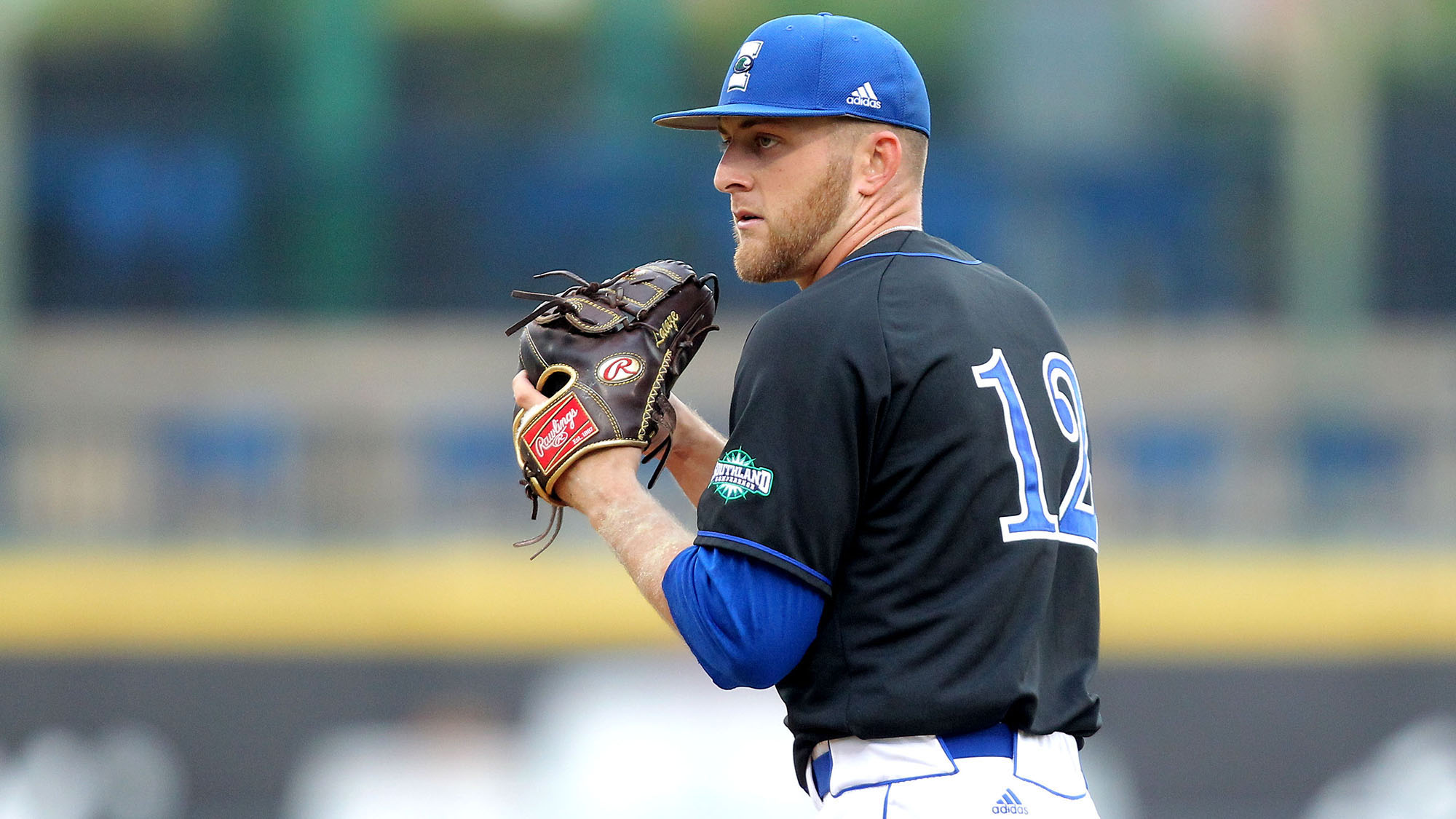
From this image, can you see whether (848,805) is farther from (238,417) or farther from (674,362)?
(238,417)

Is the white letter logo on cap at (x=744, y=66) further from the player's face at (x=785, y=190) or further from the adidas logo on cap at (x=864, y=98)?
the adidas logo on cap at (x=864, y=98)

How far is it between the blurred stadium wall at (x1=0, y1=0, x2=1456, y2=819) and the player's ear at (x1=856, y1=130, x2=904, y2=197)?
4.23 m

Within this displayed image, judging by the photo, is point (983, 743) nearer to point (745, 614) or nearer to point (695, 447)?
point (745, 614)

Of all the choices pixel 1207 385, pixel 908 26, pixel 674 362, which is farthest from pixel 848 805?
pixel 908 26

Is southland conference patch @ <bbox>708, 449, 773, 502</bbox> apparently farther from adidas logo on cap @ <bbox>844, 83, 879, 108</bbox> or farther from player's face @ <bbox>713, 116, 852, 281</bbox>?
adidas logo on cap @ <bbox>844, 83, 879, 108</bbox>

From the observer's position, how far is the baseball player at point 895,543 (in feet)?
6.91

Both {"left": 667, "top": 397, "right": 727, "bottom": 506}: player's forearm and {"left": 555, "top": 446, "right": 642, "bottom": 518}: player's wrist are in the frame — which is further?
{"left": 667, "top": 397, "right": 727, "bottom": 506}: player's forearm

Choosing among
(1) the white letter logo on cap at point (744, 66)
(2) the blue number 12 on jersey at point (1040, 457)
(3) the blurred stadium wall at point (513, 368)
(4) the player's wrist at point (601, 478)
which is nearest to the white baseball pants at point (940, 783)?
(2) the blue number 12 on jersey at point (1040, 457)

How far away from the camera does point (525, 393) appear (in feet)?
8.21

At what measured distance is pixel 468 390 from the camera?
818cm

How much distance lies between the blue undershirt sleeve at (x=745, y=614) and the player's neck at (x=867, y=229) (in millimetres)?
514

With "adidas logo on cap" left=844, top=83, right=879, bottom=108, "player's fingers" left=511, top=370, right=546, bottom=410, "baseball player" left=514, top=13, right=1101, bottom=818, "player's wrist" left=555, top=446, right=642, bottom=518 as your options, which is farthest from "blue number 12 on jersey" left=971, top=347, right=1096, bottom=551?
"player's fingers" left=511, top=370, right=546, bottom=410

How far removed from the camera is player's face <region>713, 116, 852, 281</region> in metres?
A: 2.36

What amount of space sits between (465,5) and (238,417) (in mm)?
3003
